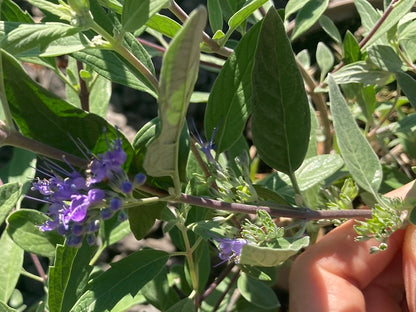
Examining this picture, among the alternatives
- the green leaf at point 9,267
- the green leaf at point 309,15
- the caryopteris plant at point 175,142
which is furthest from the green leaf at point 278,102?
the green leaf at point 9,267

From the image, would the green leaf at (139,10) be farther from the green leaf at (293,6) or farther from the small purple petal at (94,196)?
the green leaf at (293,6)

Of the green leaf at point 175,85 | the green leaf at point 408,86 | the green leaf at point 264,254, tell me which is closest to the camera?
the green leaf at point 175,85

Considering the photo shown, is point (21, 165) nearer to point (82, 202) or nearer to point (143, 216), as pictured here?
point (143, 216)

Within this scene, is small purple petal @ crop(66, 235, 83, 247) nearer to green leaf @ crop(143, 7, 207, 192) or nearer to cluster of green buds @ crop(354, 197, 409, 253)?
green leaf @ crop(143, 7, 207, 192)

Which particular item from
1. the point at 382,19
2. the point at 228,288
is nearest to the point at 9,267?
the point at 228,288

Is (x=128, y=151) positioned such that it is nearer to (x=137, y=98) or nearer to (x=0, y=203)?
(x=0, y=203)
